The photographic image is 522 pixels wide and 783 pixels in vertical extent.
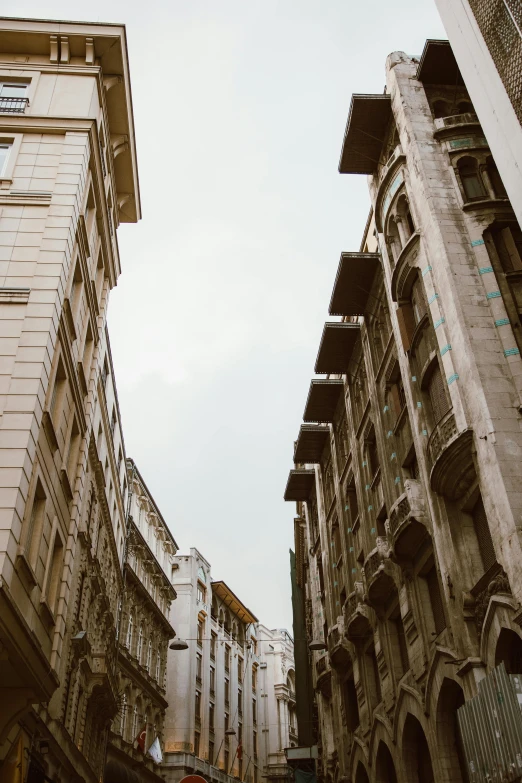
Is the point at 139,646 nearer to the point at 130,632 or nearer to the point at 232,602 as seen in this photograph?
the point at 130,632

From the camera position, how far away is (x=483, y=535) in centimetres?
1519

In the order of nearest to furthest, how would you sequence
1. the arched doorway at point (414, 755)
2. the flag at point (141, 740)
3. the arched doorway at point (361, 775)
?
the arched doorway at point (414, 755)
the arched doorway at point (361, 775)
the flag at point (141, 740)

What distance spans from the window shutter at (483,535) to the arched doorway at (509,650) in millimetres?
1767

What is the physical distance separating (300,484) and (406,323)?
20723 millimetres

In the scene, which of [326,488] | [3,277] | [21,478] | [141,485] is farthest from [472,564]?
[141,485]

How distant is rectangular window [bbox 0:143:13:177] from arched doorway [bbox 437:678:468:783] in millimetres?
17340

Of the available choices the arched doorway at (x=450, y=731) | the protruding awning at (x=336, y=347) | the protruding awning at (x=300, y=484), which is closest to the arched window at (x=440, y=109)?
the protruding awning at (x=336, y=347)

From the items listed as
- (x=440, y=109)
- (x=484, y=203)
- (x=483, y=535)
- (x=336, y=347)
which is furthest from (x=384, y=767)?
(x=440, y=109)

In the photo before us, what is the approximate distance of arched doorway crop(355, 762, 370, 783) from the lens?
2373 cm

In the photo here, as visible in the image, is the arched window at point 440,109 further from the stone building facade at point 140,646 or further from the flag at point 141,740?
the flag at point 141,740

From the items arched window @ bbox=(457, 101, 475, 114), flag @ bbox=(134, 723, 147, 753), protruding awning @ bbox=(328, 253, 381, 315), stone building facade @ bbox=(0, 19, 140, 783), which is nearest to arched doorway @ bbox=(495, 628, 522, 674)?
stone building facade @ bbox=(0, 19, 140, 783)

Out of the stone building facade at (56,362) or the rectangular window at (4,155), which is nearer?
the stone building facade at (56,362)

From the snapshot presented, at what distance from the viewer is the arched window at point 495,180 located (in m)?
18.3

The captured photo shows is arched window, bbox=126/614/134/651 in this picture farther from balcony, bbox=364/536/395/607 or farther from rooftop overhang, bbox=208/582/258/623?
rooftop overhang, bbox=208/582/258/623
